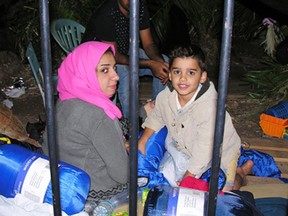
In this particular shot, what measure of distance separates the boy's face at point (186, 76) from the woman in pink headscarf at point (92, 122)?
45cm

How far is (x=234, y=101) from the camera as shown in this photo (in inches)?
204

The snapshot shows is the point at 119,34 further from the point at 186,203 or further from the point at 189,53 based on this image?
the point at 186,203

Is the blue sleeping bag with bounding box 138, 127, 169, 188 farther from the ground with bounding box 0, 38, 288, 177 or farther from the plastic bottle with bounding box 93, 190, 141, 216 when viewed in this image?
the ground with bounding box 0, 38, 288, 177

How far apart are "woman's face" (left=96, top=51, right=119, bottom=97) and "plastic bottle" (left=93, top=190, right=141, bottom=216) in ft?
2.09

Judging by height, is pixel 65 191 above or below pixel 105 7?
below

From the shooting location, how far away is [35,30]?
6461mm

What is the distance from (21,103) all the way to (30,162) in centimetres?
348

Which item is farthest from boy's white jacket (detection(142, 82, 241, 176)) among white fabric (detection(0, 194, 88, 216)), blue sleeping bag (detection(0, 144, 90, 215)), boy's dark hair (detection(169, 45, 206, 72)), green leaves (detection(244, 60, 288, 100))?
green leaves (detection(244, 60, 288, 100))

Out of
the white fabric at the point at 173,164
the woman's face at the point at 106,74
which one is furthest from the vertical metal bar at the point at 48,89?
the white fabric at the point at 173,164

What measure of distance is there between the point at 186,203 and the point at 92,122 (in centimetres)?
86

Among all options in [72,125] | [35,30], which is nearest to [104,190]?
[72,125]

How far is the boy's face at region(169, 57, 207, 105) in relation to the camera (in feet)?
9.36

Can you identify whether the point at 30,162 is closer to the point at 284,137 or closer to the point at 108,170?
the point at 108,170

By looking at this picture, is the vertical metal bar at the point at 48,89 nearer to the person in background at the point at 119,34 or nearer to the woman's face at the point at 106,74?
the woman's face at the point at 106,74
